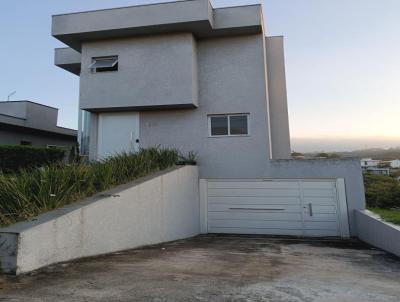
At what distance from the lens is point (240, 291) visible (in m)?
3.75

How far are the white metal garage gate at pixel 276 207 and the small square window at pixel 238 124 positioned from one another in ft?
6.12

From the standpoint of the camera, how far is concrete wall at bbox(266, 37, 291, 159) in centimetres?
1294

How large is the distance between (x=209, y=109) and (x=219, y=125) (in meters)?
0.72

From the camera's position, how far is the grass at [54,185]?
4.97 metres

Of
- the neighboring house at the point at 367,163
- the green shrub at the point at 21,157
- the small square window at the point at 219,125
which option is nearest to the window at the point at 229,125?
the small square window at the point at 219,125

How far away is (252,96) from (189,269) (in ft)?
27.1

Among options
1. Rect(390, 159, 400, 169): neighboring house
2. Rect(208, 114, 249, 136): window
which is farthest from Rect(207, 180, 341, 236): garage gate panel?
Rect(390, 159, 400, 169): neighboring house

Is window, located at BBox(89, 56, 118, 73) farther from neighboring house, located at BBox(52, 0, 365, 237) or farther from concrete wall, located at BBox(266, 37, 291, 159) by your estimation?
concrete wall, located at BBox(266, 37, 291, 159)

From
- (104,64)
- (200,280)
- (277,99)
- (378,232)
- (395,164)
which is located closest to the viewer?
(200,280)

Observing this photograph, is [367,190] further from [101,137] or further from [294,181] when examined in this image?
[101,137]

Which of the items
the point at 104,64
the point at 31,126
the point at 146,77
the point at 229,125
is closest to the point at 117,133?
the point at 146,77

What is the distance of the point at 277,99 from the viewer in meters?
13.2

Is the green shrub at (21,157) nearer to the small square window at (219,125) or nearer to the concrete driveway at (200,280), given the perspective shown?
the small square window at (219,125)

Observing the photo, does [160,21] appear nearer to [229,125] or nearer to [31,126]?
[229,125]
